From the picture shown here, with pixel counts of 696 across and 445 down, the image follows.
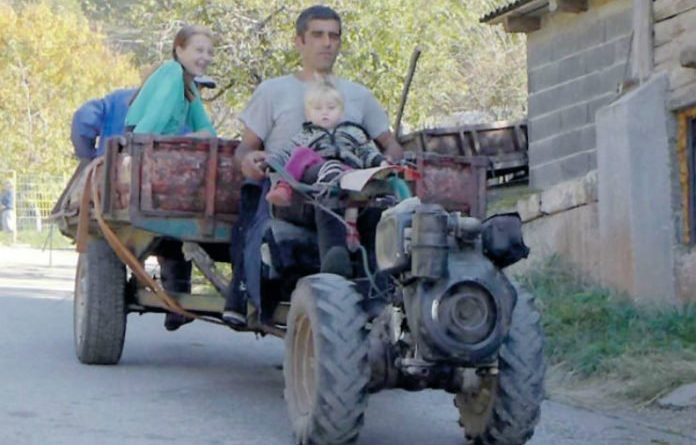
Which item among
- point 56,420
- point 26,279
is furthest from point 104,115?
point 26,279

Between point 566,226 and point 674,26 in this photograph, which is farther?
point 566,226

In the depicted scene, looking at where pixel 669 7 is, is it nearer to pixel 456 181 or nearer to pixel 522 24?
pixel 456 181

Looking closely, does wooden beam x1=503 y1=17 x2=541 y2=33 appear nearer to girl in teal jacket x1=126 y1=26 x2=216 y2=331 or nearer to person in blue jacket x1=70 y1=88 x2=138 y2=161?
person in blue jacket x1=70 y1=88 x2=138 y2=161

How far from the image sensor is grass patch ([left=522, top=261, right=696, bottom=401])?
941 cm

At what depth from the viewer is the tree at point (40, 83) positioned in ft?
139

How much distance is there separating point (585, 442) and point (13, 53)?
37332 mm

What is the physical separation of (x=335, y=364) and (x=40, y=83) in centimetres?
3797

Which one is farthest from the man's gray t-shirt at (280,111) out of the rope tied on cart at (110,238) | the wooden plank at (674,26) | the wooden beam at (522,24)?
the wooden beam at (522,24)

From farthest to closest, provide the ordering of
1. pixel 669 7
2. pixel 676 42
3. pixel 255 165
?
pixel 669 7
pixel 676 42
pixel 255 165

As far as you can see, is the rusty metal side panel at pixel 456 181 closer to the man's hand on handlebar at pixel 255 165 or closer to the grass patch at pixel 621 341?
the man's hand on handlebar at pixel 255 165

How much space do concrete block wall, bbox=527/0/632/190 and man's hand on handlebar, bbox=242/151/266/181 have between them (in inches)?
311

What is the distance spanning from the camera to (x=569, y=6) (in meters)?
16.3

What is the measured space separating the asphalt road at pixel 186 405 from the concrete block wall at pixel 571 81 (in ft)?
19.3

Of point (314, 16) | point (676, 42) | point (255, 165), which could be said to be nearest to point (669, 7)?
point (676, 42)
